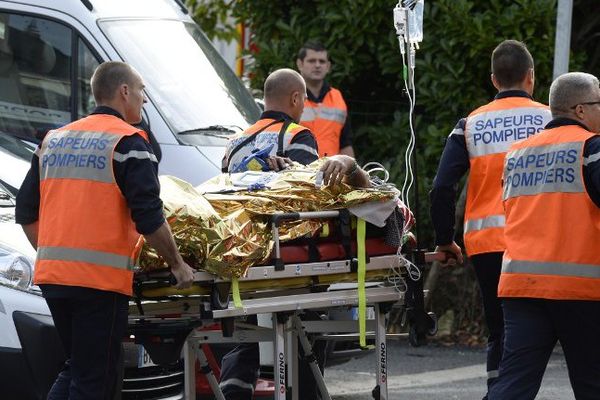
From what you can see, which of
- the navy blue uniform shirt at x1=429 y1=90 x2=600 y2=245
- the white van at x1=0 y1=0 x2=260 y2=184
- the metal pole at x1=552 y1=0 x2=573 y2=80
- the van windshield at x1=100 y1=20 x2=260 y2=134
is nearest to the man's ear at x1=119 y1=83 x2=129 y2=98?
the navy blue uniform shirt at x1=429 y1=90 x2=600 y2=245

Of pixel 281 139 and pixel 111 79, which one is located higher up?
pixel 111 79

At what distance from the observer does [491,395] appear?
607 cm

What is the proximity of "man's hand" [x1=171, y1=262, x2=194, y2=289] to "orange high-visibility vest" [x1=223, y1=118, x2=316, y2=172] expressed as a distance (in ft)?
4.82

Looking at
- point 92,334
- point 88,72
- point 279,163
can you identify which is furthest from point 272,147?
point 88,72

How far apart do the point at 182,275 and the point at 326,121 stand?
465 centimetres

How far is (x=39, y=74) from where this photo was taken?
873 cm

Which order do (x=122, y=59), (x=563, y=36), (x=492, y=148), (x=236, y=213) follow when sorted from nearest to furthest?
(x=236, y=213)
(x=492, y=148)
(x=122, y=59)
(x=563, y=36)

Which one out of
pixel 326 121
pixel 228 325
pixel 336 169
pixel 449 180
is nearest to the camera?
pixel 228 325

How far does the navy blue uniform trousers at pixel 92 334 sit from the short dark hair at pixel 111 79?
0.84m

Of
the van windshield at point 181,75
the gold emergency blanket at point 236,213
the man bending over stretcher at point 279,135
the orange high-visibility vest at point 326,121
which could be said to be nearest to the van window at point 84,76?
the van windshield at point 181,75

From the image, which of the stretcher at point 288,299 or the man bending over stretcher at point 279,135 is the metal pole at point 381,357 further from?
the man bending over stretcher at point 279,135

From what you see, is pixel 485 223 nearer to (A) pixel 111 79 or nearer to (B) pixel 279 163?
(B) pixel 279 163

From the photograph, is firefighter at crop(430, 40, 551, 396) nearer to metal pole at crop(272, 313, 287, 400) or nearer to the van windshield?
metal pole at crop(272, 313, 287, 400)

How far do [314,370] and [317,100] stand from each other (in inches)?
141
